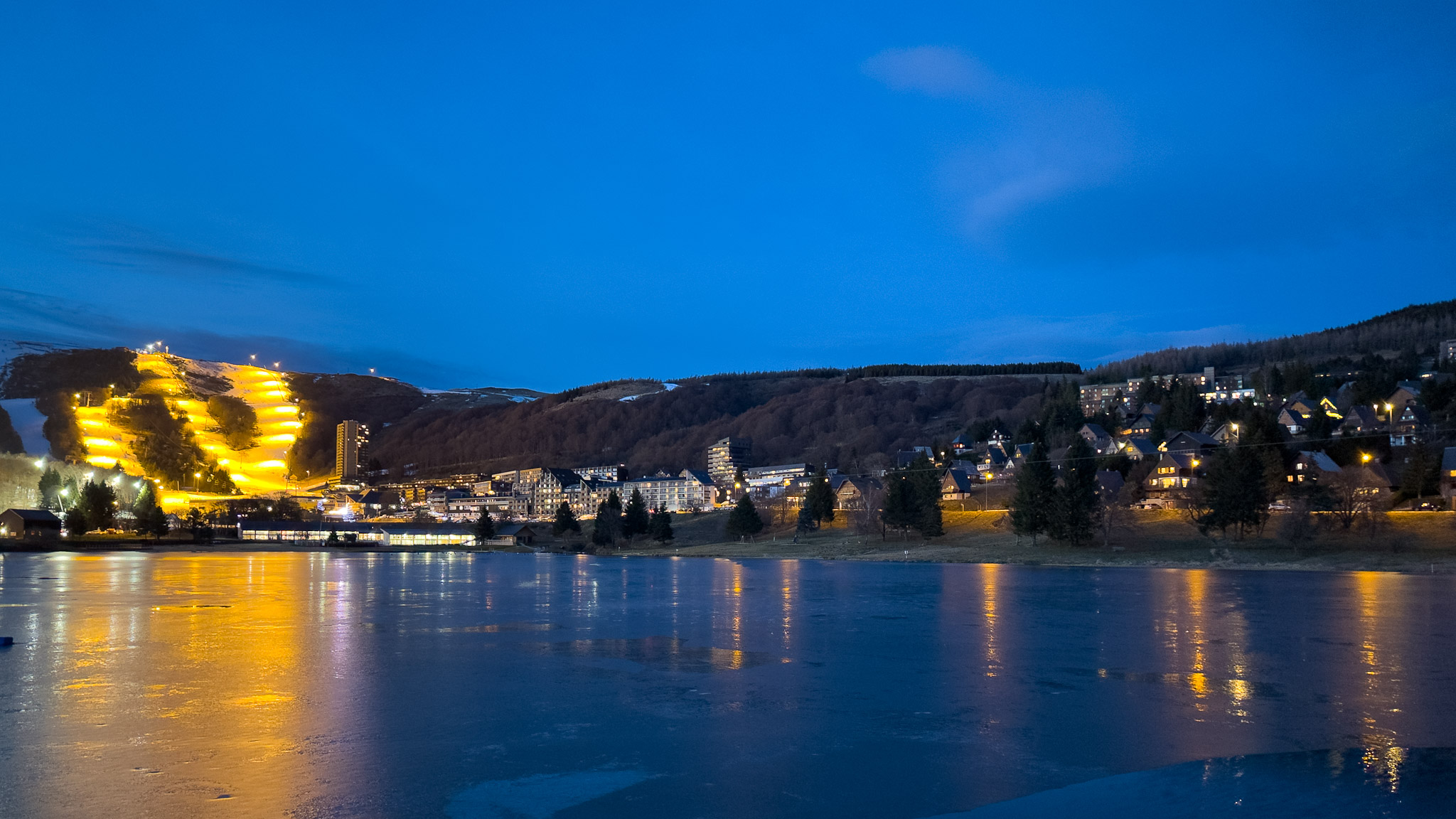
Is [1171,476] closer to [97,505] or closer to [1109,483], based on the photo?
[1109,483]

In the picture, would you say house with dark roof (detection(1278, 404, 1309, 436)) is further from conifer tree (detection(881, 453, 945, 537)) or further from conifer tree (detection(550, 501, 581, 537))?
conifer tree (detection(550, 501, 581, 537))

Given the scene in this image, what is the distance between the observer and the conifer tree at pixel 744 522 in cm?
8756

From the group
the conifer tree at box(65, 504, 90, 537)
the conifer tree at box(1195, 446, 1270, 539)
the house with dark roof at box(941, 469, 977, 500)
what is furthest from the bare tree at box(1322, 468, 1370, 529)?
the conifer tree at box(65, 504, 90, 537)

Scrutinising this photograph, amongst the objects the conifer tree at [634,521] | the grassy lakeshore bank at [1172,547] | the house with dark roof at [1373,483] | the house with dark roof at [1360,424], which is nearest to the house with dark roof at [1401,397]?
the house with dark roof at [1360,424]

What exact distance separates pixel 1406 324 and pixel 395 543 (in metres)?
207

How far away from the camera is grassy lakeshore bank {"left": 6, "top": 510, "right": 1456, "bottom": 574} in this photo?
49312mm

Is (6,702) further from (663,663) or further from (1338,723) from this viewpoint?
(1338,723)

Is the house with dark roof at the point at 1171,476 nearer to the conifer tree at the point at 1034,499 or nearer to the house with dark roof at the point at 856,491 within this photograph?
the conifer tree at the point at 1034,499

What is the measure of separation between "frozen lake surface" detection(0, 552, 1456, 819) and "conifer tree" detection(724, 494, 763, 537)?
6058cm

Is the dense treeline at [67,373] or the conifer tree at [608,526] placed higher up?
the dense treeline at [67,373]

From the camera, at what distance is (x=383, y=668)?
1525 cm

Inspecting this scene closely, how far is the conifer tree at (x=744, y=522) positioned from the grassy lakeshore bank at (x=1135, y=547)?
1.15 m

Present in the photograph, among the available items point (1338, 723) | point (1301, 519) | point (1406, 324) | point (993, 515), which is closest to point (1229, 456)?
point (1301, 519)

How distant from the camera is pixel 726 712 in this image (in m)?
12.0
